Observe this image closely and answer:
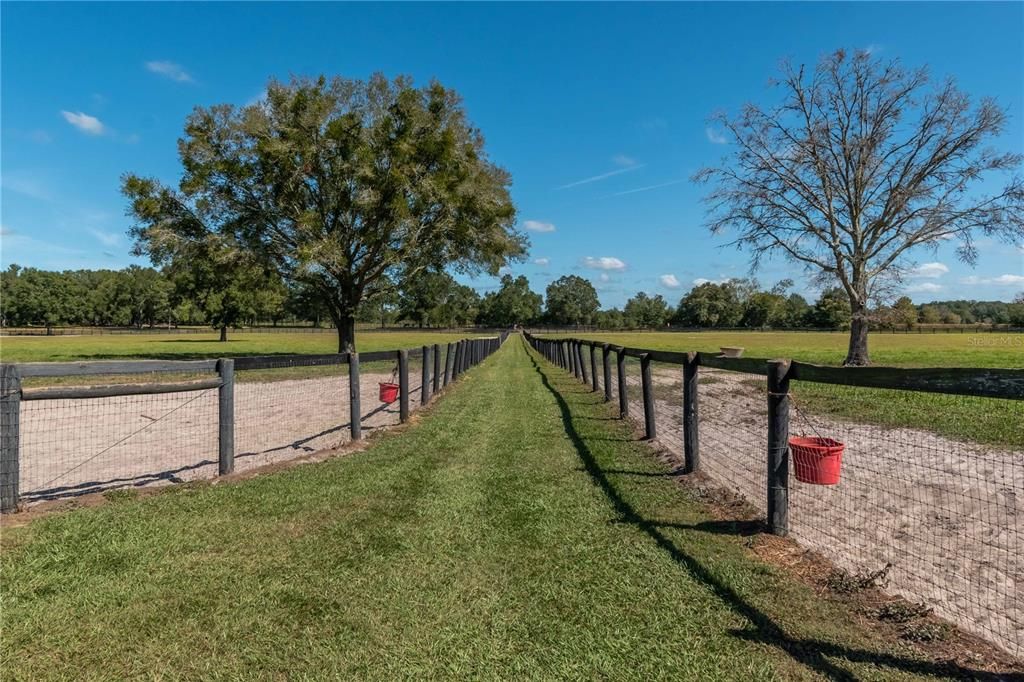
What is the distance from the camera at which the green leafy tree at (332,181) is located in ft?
73.7

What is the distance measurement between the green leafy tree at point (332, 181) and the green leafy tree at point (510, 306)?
11476 centimetres

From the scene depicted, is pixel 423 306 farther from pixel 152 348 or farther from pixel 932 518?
pixel 932 518

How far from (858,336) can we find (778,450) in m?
20.1

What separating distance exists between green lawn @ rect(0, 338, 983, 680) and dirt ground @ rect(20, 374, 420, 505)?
4.47 ft

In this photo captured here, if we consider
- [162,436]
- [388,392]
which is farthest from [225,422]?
[388,392]

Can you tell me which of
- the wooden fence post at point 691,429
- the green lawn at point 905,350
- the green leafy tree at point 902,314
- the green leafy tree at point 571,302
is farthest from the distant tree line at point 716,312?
the wooden fence post at point 691,429

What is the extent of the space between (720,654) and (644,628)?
39cm

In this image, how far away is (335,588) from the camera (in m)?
3.26

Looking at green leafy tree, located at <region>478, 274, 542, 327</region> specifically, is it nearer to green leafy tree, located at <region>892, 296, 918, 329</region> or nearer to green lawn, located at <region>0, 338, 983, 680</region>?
green leafy tree, located at <region>892, 296, 918, 329</region>

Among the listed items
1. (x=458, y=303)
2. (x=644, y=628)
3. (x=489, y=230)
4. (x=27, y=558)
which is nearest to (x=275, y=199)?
(x=489, y=230)

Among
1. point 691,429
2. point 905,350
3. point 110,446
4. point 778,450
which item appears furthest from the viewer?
point 905,350

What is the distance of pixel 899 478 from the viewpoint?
5.77 meters

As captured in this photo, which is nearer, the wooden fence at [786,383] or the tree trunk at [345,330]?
the wooden fence at [786,383]

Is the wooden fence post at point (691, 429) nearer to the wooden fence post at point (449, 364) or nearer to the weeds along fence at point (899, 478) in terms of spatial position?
the weeds along fence at point (899, 478)
